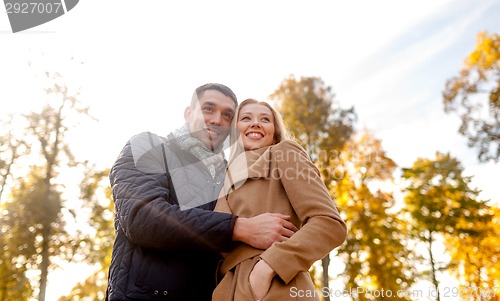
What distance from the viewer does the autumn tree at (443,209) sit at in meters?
17.2

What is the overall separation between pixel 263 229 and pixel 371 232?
12.6 meters

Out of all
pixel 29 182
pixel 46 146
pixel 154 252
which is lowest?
pixel 154 252

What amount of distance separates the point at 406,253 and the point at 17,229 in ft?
42.2

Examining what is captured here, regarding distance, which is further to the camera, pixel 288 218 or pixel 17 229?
pixel 17 229

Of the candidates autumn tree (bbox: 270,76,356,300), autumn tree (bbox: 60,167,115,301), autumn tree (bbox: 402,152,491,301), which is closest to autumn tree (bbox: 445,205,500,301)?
autumn tree (bbox: 402,152,491,301)

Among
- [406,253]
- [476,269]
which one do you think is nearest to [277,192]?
[406,253]

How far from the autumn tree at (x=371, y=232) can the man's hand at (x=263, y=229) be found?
11292mm

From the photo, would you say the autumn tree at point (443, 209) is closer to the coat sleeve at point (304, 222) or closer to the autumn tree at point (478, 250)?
the autumn tree at point (478, 250)

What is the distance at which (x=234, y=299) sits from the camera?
6.95ft

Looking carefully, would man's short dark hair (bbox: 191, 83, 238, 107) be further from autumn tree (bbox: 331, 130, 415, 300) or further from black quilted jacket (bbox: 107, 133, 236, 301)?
autumn tree (bbox: 331, 130, 415, 300)

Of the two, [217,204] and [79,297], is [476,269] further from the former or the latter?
[217,204]

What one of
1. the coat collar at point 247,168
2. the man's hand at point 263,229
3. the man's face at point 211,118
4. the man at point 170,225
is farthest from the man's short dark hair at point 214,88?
the man's hand at point 263,229

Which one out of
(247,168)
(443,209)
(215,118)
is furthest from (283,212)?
(443,209)

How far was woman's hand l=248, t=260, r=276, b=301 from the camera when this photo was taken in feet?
6.73
